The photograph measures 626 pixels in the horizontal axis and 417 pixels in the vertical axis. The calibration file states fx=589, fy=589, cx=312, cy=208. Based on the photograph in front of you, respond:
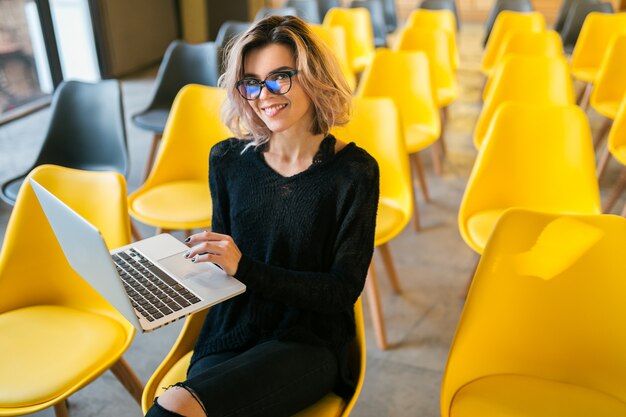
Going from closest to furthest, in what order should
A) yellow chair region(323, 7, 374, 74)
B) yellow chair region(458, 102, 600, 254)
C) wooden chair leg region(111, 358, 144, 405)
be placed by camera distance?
wooden chair leg region(111, 358, 144, 405), yellow chair region(458, 102, 600, 254), yellow chair region(323, 7, 374, 74)

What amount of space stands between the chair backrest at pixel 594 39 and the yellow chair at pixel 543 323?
3612 mm

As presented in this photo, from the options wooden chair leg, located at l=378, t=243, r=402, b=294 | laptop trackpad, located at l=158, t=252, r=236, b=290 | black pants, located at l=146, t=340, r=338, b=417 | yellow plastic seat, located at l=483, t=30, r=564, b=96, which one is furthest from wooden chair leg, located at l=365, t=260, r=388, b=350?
yellow plastic seat, located at l=483, t=30, r=564, b=96

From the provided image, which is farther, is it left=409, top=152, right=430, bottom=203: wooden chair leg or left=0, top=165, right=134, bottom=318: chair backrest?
left=409, top=152, right=430, bottom=203: wooden chair leg

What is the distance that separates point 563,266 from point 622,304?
0.49ft

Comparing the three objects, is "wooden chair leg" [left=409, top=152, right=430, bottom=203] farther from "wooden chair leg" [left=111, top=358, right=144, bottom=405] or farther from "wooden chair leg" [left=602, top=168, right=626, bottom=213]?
"wooden chair leg" [left=111, top=358, right=144, bottom=405]

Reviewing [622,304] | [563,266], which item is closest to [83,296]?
[563,266]

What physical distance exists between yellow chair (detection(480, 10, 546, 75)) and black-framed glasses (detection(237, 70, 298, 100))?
3942mm

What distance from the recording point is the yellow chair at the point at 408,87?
10.7 feet

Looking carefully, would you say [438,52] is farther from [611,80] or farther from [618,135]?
[618,135]

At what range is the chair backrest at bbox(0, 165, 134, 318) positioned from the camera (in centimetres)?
171

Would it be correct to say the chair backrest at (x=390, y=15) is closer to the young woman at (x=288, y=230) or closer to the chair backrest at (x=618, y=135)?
the chair backrest at (x=618, y=135)

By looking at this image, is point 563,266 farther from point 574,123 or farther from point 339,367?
point 574,123

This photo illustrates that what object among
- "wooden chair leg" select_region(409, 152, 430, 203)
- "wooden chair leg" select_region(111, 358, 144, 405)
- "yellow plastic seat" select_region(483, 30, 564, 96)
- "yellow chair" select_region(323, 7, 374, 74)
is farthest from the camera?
"yellow chair" select_region(323, 7, 374, 74)

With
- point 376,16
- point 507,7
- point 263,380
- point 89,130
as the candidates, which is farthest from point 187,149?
point 507,7
